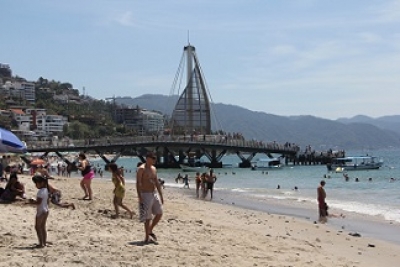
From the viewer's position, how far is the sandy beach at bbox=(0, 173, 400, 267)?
712 centimetres

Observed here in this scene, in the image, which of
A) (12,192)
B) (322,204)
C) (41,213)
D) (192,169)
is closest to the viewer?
(41,213)

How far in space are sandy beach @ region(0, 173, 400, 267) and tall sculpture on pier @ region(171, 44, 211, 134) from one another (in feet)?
248

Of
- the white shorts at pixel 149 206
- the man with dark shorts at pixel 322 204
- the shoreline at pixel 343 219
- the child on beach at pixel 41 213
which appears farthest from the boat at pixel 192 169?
the child on beach at pixel 41 213

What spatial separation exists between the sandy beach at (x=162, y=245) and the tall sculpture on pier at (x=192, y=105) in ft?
248

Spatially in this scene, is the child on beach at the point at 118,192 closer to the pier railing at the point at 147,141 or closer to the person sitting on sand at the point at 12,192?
the person sitting on sand at the point at 12,192

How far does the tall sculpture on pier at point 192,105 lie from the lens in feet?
292

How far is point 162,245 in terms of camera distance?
8.09 m

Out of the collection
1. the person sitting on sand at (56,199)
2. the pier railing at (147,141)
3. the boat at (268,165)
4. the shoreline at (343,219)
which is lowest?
the shoreline at (343,219)

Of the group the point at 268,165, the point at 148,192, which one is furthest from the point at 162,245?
the point at 268,165

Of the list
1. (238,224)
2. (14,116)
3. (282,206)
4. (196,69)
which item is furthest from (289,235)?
(14,116)

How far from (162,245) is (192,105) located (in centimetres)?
8304

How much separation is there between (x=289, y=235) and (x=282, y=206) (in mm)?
9121

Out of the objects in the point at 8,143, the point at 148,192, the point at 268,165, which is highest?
the point at 8,143

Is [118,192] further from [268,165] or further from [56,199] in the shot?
[268,165]
